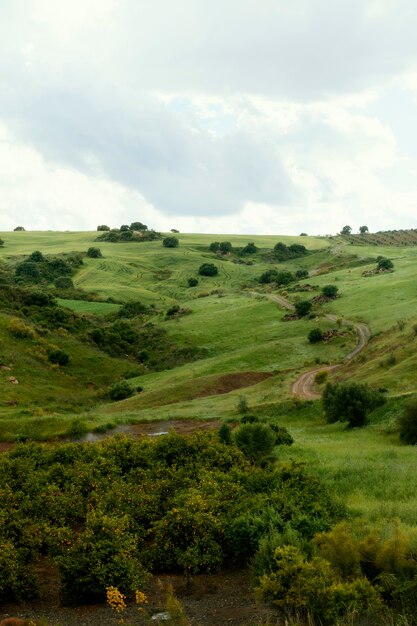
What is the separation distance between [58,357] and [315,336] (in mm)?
31176

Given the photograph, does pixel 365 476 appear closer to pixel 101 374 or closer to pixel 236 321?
pixel 101 374

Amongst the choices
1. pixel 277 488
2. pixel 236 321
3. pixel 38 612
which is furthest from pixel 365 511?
pixel 236 321

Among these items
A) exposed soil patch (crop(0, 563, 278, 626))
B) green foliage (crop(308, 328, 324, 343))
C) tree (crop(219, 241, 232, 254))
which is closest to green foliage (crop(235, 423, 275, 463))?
exposed soil patch (crop(0, 563, 278, 626))

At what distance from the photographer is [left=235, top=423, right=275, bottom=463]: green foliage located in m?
29.4

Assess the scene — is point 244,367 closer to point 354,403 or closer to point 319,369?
point 319,369

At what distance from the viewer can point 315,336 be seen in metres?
72.8

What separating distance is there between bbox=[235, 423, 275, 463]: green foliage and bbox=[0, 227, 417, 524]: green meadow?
3.59 ft

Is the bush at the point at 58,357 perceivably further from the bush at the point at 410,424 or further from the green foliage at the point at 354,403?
the bush at the point at 410,424

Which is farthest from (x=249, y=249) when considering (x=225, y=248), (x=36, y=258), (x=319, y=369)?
(x=319, y=369)

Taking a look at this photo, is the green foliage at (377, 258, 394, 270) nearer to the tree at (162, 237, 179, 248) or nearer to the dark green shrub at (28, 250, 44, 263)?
the tree at (162, 237, 179, 248)

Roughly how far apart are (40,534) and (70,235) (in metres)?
183

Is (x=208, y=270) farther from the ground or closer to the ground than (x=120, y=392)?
farther from the ground

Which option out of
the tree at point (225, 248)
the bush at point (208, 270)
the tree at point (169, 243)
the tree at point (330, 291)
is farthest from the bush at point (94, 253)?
the tree at point (330, 291)

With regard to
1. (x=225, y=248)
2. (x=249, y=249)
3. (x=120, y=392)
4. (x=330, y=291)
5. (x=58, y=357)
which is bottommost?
(x=120, y=392)
